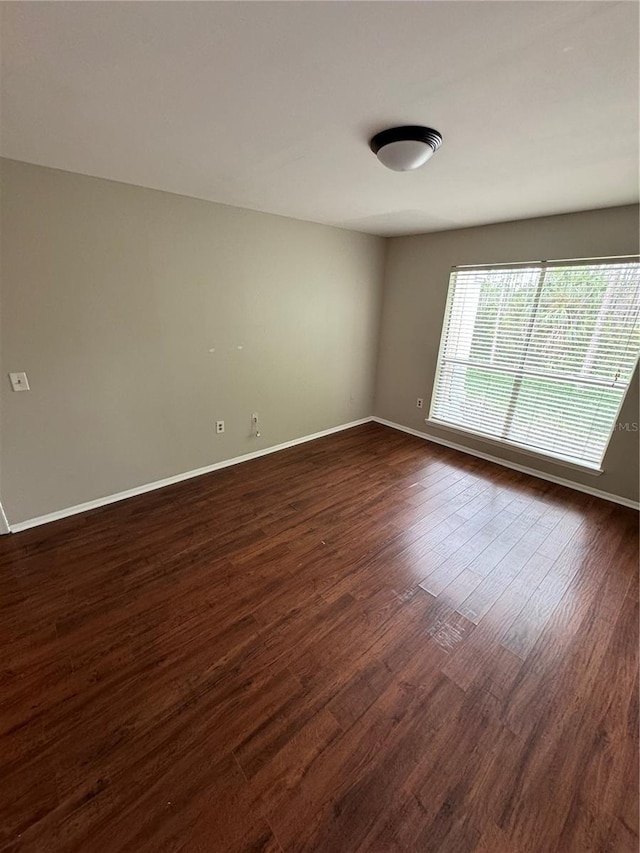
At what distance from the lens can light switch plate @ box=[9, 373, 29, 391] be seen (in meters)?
2.04

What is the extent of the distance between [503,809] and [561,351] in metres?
3.10

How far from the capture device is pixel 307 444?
12.7ft

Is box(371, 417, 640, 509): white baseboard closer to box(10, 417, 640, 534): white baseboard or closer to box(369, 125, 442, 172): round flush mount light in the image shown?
box(10, 417, 640, 534): white baseboard

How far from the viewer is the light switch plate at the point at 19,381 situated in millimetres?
2037

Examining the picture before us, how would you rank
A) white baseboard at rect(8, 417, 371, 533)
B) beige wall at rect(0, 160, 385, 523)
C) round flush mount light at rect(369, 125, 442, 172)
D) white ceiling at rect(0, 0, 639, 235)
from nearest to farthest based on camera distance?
white ceiling at rect(0, 0, 639, 235) → round flush mount light at rect(369, 125, 442, 172) → beige wall at rect(0, 160, 385, 523) → white baseboard at rect(8, 417, 371, 533)

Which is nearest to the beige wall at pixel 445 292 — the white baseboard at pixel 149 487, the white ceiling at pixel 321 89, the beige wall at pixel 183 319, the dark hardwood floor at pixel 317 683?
the beige wall at pixel 183 319

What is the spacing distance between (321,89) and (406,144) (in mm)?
468

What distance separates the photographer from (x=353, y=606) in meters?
1.80

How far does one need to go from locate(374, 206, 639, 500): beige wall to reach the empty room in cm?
3

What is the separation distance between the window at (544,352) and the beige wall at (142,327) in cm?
146

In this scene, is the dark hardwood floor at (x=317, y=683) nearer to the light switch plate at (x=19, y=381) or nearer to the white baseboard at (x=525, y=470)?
the white baseboard at (x=525, y=470)

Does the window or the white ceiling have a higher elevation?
the white ceiling

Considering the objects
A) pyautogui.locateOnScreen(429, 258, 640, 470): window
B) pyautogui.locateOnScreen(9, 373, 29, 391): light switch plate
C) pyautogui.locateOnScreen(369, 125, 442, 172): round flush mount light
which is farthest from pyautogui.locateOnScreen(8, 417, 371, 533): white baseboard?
pyautogui.locateOnScreen(369, 125, 442, 172): round flush mount light

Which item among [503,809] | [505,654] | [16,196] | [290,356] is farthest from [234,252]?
[503,809]
